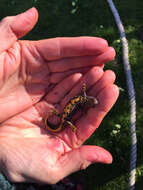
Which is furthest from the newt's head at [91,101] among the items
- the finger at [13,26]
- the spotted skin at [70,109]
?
the finger at [13,26]

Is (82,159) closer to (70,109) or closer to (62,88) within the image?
(70,109)

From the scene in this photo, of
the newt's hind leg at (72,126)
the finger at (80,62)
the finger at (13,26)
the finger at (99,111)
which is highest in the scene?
the finger at (13,26)

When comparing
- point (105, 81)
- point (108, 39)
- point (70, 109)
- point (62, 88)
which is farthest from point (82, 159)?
point (108, 39)

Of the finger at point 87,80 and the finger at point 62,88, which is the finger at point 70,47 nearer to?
the finger at point 87,80

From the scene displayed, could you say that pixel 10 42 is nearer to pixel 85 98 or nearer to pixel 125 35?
pixel 85 98

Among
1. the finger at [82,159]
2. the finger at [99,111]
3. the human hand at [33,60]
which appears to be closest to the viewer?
the finger at [82,159]

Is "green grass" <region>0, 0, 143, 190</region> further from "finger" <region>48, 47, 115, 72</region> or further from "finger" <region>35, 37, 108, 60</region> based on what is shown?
"finger" <region>35, 37, 108, 60</region>

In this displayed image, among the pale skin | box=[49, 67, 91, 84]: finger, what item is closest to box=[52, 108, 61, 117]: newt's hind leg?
the pale skin
